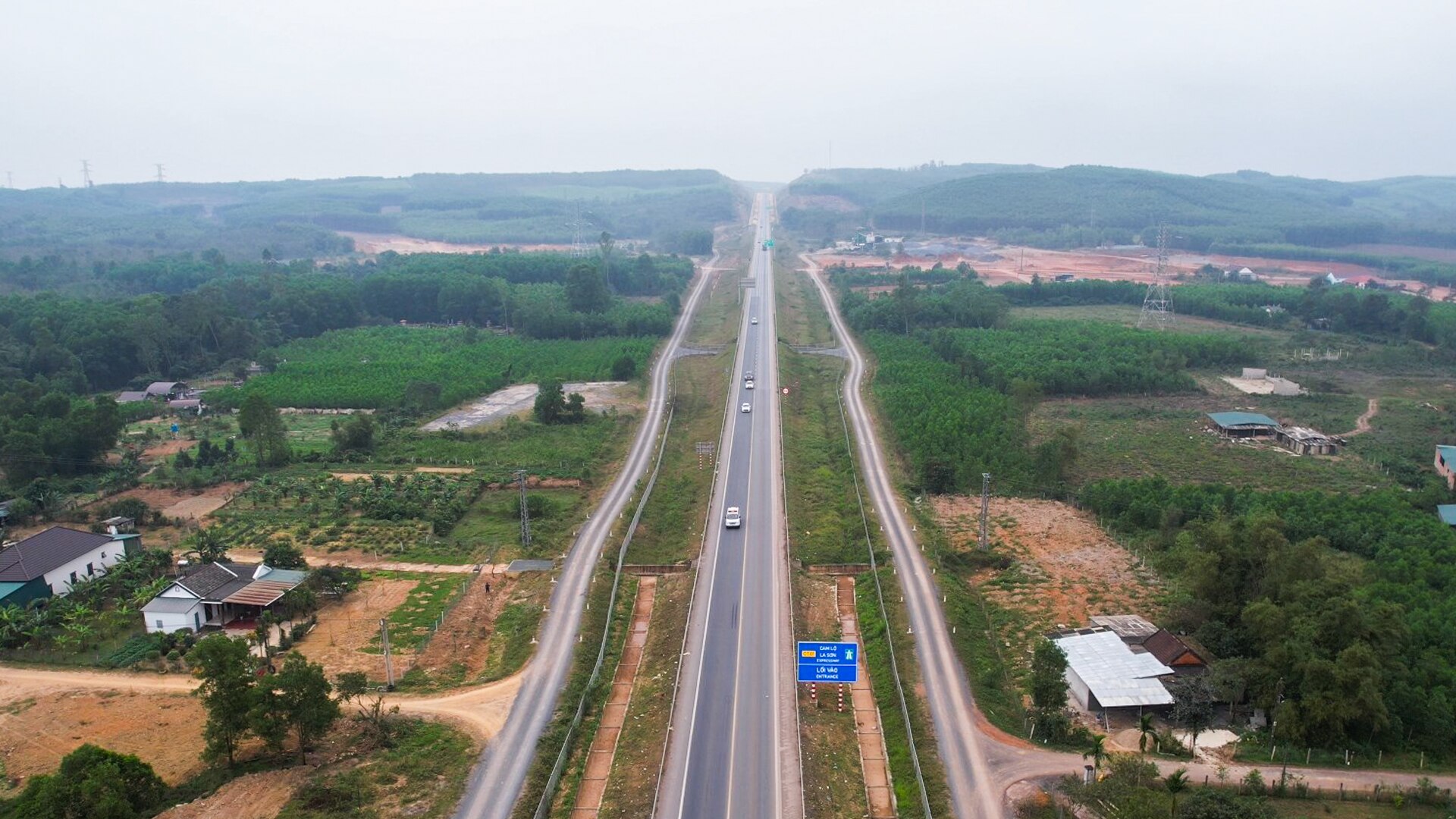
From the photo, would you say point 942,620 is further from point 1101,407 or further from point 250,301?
point 250,301

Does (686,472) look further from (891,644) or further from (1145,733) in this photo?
(1145,733)

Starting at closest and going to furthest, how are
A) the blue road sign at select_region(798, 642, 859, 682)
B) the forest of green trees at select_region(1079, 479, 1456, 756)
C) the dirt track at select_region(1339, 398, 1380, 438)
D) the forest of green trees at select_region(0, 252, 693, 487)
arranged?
the forest of green trees at select_region(1079, 479, 1456, 756), the blue road sign at select_region(798, 642, 859, 682), the forest of green trees at select_region(0, 252, 693, 487), the dirt track at select_region(1339, 398, 1380, 438)

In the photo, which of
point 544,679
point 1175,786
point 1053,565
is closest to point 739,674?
point 544,679

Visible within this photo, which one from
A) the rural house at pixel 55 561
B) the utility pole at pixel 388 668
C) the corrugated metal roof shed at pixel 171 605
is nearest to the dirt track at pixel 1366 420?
the utility pole at pixel 388 668

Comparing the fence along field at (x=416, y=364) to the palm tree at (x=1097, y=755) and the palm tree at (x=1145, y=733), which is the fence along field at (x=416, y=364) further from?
the palm tree at (x=1097, y=755)

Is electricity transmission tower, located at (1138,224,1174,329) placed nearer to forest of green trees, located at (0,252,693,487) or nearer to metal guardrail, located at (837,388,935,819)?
forest of green trees, located at (0,252,693,487)

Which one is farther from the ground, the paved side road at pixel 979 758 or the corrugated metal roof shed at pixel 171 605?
the corrugated metal roof shed at pixel 171 605

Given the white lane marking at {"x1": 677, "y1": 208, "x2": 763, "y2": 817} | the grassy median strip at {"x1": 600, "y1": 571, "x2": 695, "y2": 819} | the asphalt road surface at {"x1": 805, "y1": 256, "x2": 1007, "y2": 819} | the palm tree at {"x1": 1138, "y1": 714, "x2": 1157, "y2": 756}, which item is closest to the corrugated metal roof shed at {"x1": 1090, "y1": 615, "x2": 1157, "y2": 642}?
the palm tree at {"x1": 1138, "y1": 714, "x2": 1157, "y2": 756}
